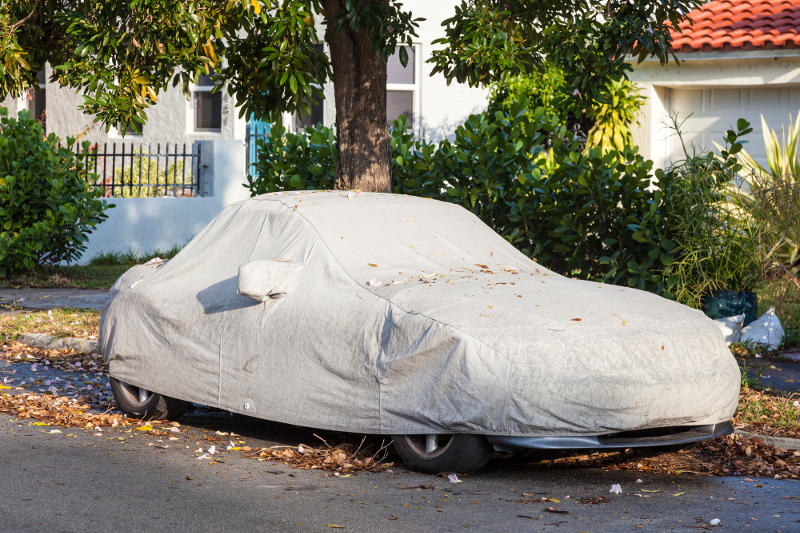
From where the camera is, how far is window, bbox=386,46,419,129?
1920 centimetres

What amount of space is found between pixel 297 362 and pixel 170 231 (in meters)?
12.5

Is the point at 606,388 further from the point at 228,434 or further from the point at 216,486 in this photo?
the point at 228,434

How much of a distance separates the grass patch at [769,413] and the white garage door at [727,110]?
9.05 m

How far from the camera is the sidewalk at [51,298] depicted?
43.5 feet

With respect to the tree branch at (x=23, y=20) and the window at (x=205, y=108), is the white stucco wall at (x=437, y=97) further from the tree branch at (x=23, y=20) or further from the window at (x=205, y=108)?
the tree branch at (x=23, y=20)

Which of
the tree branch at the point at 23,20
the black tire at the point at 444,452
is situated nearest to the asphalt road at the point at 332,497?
the black tire at the point at 444,452

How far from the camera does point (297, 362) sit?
6402 millimetres

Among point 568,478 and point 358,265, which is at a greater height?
point 358,265

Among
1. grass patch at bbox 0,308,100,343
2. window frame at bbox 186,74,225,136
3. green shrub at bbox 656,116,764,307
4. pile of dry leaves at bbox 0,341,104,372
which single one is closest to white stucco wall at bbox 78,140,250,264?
window frame at bbox 186,74,225,136

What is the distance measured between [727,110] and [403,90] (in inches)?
215

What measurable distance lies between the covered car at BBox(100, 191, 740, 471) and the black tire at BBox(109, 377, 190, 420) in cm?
1

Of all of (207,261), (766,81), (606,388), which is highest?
(766,81)

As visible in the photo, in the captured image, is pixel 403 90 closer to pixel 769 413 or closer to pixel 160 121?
pixel 160 121

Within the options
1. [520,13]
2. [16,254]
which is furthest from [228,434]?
[16,254]
